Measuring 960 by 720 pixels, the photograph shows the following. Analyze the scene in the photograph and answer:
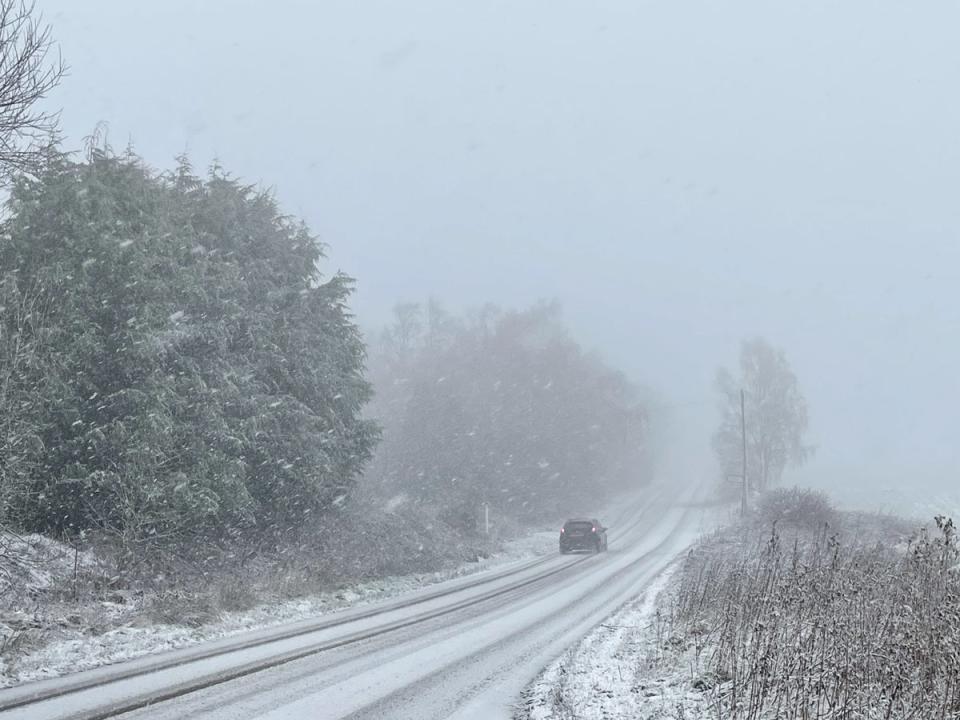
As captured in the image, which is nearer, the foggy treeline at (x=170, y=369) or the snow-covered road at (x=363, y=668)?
the snow-covered road at (x=363, y=668)

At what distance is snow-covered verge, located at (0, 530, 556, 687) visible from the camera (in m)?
9.17

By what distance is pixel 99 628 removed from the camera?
1116 cm

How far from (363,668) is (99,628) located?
474cm

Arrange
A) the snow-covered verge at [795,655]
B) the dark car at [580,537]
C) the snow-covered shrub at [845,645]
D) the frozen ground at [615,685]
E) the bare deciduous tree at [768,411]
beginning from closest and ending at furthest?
1. the snow-covered shrub at [845,645]
2. the snow-covered verge at [795,655]
3. the frozen ground at [615,685]
4. the dark car at [580,537]
5. the bare deciduous tree at [768,411]

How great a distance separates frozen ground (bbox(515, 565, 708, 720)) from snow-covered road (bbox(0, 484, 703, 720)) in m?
0.35

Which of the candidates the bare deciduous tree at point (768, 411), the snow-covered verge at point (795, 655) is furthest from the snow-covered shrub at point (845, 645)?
the bare deciduous tree at point (768, 411)

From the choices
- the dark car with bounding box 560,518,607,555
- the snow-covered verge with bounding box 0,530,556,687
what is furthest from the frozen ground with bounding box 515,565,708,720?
the dark car with bounding box 560,518,607,555

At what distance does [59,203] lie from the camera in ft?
52.8

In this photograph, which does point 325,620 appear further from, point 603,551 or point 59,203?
point 603,551

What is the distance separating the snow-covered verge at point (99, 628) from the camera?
30.1ft

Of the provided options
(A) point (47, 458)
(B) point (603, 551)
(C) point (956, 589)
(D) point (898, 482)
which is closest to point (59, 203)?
(A) point (47, 458)

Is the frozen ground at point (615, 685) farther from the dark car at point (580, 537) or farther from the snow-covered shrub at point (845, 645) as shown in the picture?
the dark car at point (580, 537)

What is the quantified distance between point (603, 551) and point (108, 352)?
2299 centimetres

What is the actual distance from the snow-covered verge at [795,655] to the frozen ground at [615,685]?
0.8 inches
